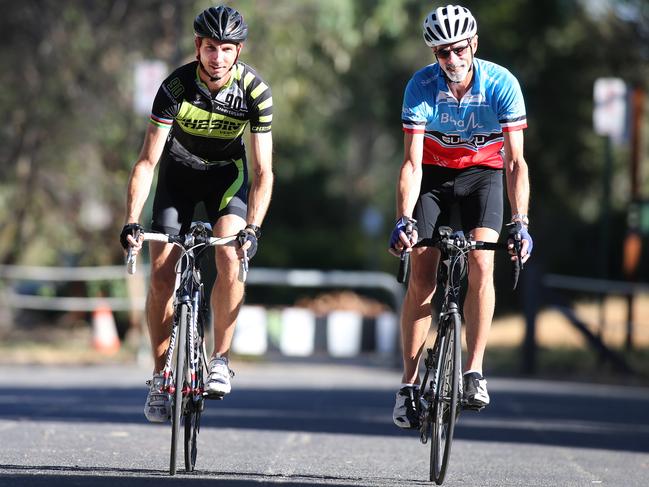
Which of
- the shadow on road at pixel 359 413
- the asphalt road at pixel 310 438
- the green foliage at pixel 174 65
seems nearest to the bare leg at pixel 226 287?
the asphalt road at pixel 310 438

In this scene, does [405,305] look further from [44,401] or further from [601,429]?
[44,401]

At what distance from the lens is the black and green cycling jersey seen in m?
7.98

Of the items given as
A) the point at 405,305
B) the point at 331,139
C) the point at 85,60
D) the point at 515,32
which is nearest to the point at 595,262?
the point at 515,32

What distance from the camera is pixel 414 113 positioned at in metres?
7.94

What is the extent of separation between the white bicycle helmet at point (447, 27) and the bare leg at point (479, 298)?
1.09 meters

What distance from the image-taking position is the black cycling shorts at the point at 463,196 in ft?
26.8

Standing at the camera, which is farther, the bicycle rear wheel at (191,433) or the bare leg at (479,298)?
the bare leg at (479,298)

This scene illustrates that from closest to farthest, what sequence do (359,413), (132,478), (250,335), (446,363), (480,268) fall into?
(132,478)
(446,363)
(480,268)
(359,413)
(250,335)

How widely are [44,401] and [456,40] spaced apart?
20.8 feet

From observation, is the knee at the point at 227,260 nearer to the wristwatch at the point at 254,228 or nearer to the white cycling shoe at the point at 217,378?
the wristwatch at the point at 254,228

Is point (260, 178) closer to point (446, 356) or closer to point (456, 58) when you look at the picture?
point (456, 58)

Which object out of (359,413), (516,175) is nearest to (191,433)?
(516,175)

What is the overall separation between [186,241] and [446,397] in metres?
1.64

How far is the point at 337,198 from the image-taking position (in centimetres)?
4694
